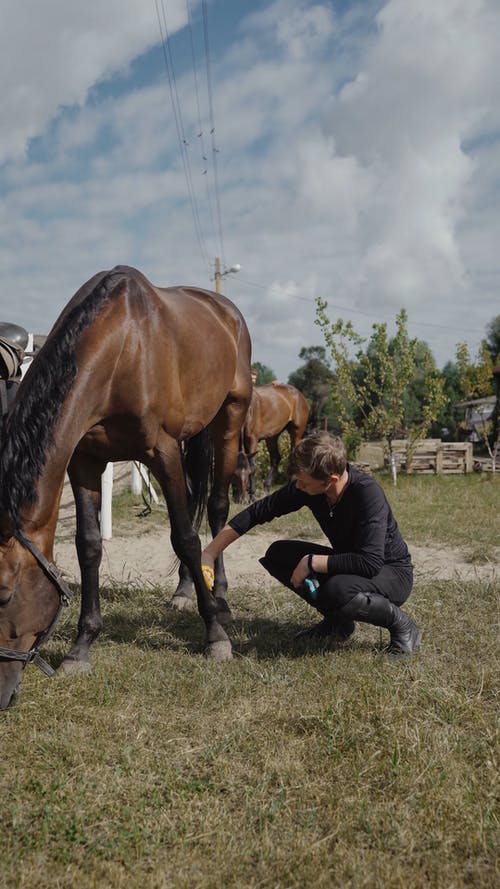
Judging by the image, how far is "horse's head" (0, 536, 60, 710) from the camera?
2.57m

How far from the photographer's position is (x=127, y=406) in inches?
127

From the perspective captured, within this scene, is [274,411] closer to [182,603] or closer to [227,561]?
[227,561]

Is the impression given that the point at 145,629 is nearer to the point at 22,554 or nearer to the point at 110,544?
the point at 22,554

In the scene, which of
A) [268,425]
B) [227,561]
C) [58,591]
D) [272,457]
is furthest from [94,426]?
[272,457]

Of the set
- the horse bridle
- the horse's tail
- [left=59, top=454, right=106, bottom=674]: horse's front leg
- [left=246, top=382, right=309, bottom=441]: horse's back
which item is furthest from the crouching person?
[left=246, top=382, right=309, bottom=441]: horse's back

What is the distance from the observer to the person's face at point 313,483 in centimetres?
321

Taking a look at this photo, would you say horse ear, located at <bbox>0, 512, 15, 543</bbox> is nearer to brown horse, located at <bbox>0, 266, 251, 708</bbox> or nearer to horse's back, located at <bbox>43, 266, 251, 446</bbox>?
brown horse, located at <bbox>0, 266, 251, 708</bbox>

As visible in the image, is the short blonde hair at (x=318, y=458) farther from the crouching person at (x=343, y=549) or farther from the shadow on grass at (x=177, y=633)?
the shadow on grass at (x=177, y=633)

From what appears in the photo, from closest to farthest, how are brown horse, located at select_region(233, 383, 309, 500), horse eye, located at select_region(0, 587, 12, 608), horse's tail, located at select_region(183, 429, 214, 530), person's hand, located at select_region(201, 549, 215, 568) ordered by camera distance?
horse eye, located at select_region(0, 587, 12, 608) < person's hand, located at select_region(201, 549, 215, 568) < horse's tail, located at select_region(183, 429, 214, 530) < brown horse, located at select_region(233, 383, 309, 500)

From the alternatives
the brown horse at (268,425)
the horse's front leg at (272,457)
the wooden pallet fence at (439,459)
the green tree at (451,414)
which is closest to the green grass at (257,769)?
the brown horse at (268,425)

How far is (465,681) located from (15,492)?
2.12 meters

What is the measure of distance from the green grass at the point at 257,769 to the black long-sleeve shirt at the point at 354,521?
0.47 meters

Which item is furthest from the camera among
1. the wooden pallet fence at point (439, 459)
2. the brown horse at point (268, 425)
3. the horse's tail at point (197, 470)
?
the wooden pallet fence at point (439, 459)

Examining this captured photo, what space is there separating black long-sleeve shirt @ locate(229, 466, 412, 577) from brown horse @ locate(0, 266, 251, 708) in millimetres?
500
